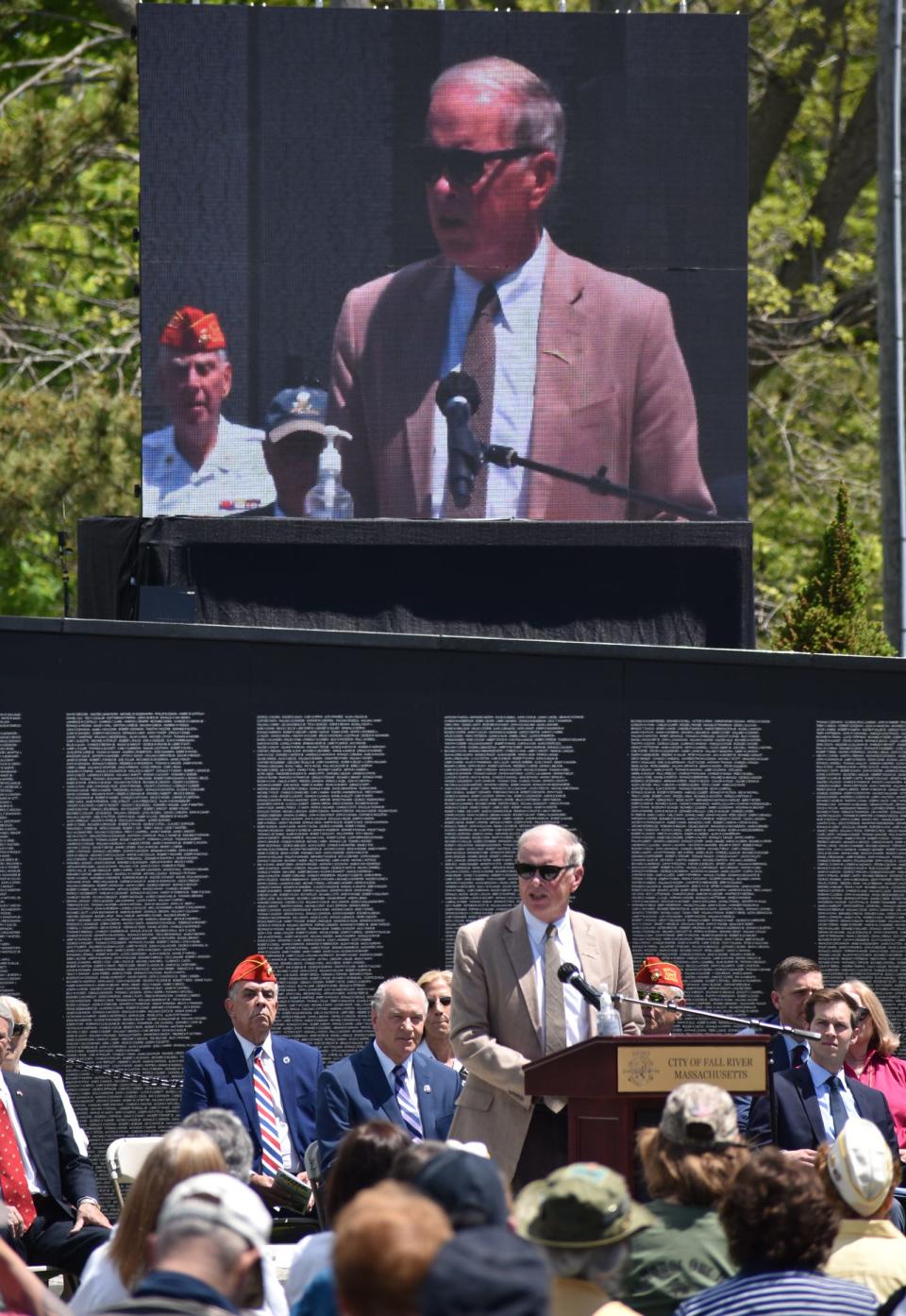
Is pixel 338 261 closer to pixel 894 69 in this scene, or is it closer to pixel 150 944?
pixel 150 944

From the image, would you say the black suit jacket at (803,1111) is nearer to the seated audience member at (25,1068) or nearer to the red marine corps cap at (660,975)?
the red marine corps cap at (660,975)

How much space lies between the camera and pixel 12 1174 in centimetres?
765

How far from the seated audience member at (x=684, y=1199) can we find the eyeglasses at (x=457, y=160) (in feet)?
28.8

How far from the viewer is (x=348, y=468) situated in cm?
1242

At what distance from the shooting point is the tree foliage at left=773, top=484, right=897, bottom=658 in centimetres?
1186

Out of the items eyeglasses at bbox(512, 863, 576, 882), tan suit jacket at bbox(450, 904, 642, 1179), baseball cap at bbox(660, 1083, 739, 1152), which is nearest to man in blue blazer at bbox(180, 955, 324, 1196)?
tan suit jacket at bbox(450, 904, 642, 1179)

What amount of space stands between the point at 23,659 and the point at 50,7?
16.5 meters

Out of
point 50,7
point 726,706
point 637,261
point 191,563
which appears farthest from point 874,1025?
point 50,7

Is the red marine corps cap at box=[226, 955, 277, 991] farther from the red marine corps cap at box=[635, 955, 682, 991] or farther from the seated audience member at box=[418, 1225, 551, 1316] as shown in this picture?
the seated audience member at box=[418, 1225, 551, 1316]

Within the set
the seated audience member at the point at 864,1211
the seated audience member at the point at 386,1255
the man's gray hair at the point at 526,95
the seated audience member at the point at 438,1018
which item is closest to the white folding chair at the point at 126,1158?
the seated audience member at the point at 438,1018

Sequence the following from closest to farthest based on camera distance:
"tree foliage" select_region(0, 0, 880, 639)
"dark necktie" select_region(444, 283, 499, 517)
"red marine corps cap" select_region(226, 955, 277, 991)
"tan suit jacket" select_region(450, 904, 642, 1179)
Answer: "tan suit jacket" select_region(450, 904, 642, 1179), "red marine corps cap" select_region(226, 955, 277, 991), "dark necktie" select_region(444, 283, 499, 517), "tree foliage" select_region(0, 0, 880, 639)

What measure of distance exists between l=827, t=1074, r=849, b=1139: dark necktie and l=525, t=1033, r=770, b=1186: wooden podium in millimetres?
1517

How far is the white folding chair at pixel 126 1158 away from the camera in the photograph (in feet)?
26.5

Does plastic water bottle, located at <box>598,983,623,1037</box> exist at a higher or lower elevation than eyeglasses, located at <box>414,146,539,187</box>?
lower
